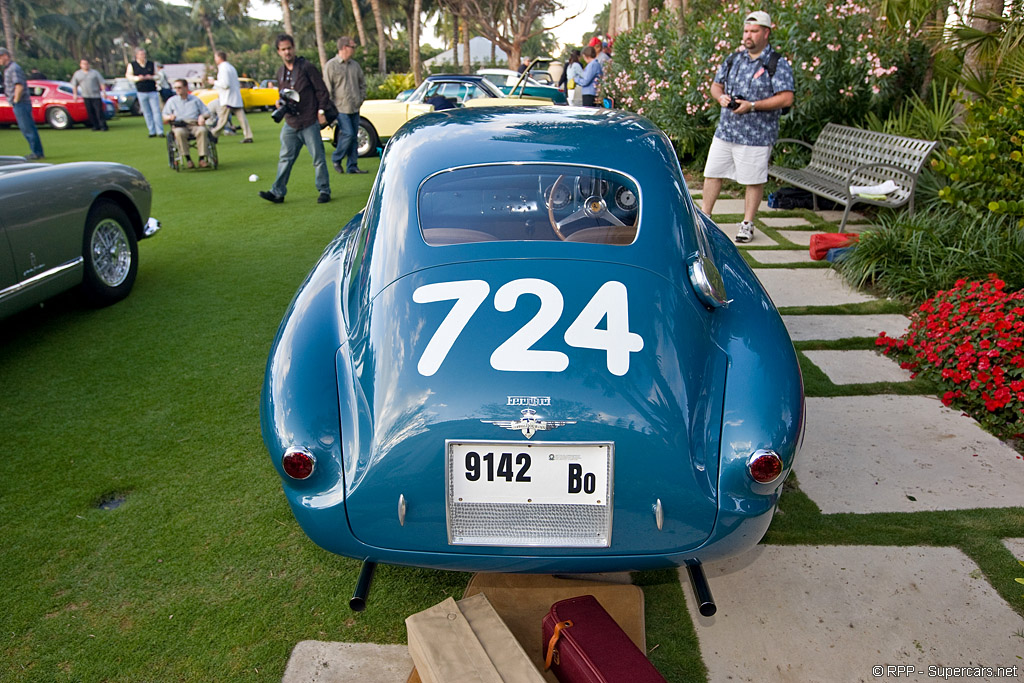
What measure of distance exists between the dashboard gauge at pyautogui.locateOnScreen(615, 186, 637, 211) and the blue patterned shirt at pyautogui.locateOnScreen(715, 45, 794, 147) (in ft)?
13.1

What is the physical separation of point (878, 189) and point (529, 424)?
5746 mm

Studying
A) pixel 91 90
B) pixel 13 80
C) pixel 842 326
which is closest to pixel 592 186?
pixel 842 326

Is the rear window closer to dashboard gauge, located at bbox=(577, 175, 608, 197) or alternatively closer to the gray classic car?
dashboard gauge, located at bbox=(577, 175, 608, 197)

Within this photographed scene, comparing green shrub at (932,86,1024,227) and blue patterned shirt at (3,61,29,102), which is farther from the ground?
blue patterned shirt at (3,61,29,102)

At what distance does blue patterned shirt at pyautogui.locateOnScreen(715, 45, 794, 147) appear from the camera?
6.23 meters

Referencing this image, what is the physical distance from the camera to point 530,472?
2.19 m

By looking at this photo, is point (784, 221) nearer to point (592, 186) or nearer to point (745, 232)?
point (745, 232)

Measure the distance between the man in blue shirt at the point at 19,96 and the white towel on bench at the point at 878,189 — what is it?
46.1ft

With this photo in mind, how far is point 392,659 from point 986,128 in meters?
5.77

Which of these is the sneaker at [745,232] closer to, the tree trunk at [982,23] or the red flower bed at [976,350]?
the red flower bed at [976,350]

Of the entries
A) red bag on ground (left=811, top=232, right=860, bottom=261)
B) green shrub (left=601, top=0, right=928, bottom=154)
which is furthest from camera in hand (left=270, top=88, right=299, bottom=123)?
red bag on ground (left=811, top=232, right=860, bottom=261)

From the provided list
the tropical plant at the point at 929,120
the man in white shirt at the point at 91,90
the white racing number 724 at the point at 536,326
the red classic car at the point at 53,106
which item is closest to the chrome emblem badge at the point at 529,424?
the white racing number 724 at the point at 536,326

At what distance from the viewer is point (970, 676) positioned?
2305 mm

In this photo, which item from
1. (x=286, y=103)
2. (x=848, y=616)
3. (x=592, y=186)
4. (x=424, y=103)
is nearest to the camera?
(x=848, y=616)
